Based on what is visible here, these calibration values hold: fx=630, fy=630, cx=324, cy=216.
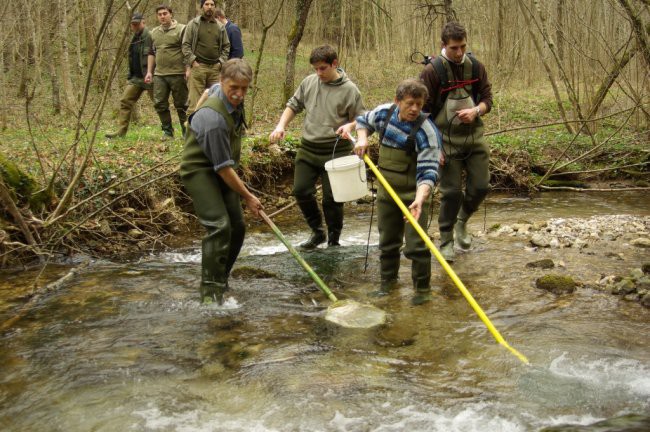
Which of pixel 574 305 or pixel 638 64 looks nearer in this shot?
pixel 574 305

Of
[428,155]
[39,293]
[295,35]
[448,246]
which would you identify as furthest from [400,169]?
[295,35]

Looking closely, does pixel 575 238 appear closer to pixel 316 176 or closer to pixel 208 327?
pixel 316 176

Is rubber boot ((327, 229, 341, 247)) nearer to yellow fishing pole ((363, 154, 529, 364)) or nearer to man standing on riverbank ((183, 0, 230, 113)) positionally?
yellow fishing pole ((363, 154, 529, 364))

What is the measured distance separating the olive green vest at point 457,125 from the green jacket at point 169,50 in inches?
217

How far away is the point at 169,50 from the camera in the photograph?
10016 millimetres

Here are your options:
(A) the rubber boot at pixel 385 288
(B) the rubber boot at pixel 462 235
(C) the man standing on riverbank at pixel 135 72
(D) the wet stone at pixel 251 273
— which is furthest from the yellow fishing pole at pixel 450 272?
(C) the man standing on riverbank at pixel 135 72

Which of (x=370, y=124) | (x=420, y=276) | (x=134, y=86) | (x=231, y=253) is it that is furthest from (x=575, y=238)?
(x=134, y=86)

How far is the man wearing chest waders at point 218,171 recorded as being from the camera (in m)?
4.59

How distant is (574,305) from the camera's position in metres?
5.12

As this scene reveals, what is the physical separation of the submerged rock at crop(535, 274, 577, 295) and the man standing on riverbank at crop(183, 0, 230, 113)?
5880 millimetres

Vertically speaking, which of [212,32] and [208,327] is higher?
[212,32]

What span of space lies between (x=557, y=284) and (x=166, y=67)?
7092 mm

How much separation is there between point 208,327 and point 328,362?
112cm

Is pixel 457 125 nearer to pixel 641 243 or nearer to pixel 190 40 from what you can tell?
pixel 641 243
